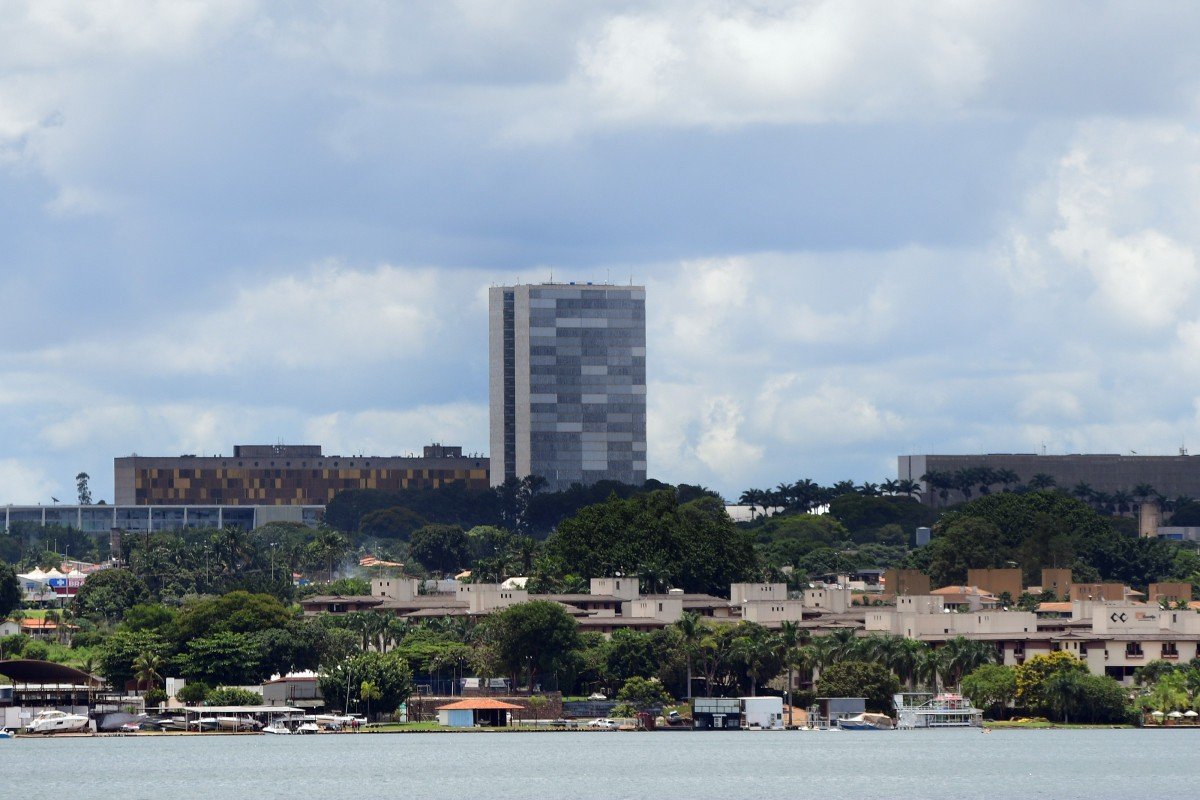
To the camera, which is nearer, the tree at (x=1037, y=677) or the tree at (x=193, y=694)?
the tree at (x=1037, y=677)

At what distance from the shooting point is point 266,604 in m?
174

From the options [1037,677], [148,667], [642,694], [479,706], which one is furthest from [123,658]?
[1037,677]

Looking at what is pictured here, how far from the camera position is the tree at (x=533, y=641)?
540ft

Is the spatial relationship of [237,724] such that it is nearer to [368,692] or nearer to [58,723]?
[368,692]

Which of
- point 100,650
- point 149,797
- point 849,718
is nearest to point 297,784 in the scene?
point 149,797

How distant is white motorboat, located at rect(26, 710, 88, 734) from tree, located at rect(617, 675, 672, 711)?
34936mm

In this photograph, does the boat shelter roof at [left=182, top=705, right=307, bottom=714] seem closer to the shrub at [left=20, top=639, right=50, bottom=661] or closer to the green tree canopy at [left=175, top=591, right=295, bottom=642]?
the green tree canopy at [left=175, top=591, right=295, bottom=642]

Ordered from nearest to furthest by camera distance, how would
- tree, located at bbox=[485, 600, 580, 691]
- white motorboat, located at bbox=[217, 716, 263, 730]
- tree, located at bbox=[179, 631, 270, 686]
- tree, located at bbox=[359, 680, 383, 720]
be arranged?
tree, located at bbox=[359, 680, 383, 720], white motorboat, located at bbox=[217, 716, 263, 730], tree, located at bbox=[179, 631, 270, 686], tree, located at bbox=[485, 600, 580, 691]

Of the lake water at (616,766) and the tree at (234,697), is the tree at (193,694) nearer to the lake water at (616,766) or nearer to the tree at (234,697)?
the tree at (234,697)

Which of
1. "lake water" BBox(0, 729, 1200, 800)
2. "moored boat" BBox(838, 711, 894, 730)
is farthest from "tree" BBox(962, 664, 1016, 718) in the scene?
"lake water" BBox(0, 729, 1200, 800)

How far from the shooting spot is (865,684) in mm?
160125

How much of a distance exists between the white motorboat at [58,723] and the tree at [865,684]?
156ft

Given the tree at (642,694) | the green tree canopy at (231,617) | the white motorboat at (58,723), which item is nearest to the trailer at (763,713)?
the tree at (642,694)

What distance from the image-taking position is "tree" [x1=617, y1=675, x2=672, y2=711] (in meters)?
162
